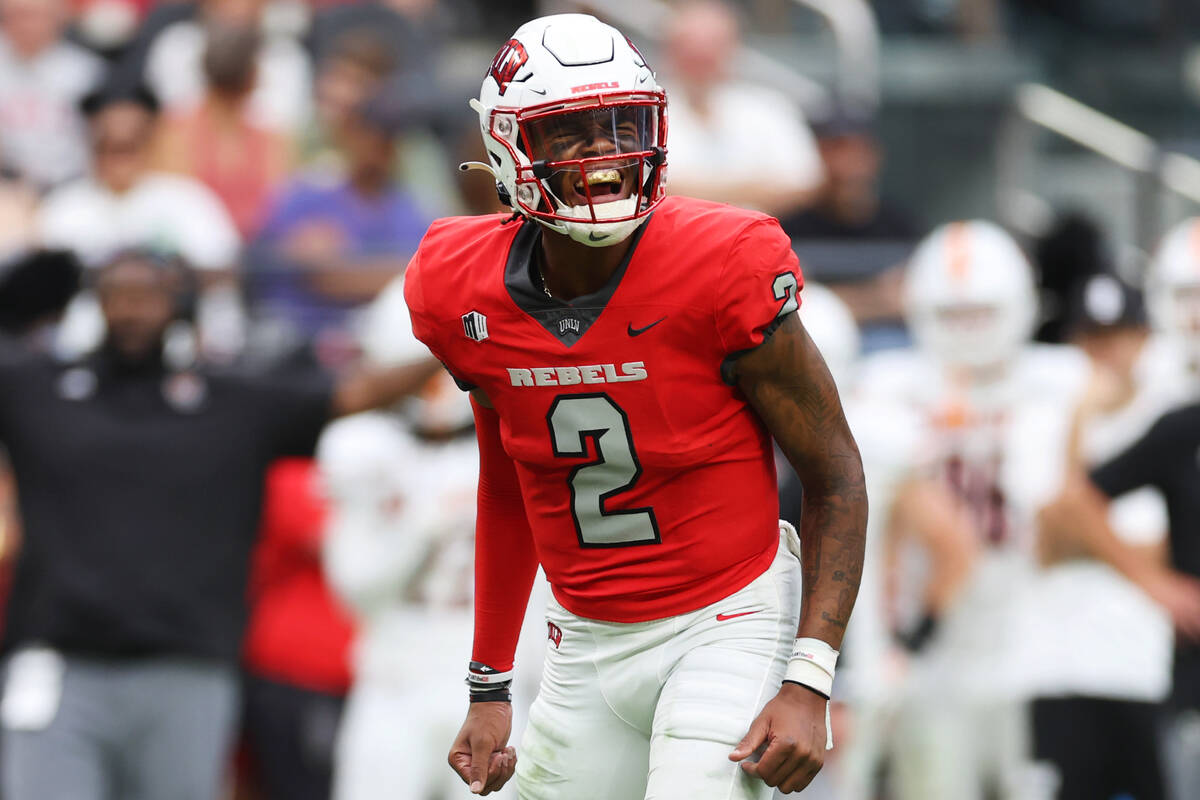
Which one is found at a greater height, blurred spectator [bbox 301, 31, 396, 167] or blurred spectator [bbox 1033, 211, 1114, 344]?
blurred spectator [bbox 301, 31, 396, 167]

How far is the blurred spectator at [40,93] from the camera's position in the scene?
28.3 feet

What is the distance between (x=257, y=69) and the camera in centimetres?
859

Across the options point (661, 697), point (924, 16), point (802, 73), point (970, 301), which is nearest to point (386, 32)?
point (802, 73)

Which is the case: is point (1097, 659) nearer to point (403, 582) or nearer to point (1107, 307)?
point (1107, 307)

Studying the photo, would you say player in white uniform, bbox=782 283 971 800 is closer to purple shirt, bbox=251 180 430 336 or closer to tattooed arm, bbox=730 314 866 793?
purple shirt, bbox=251 180 430 336

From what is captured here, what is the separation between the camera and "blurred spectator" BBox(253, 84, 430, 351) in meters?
7.78

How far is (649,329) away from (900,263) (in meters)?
5.42

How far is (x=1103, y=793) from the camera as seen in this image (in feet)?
22.7

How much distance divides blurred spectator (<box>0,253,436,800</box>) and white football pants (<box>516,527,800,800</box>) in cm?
233

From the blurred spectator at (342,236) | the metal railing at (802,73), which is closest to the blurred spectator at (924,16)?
the metal railing at (802,73)

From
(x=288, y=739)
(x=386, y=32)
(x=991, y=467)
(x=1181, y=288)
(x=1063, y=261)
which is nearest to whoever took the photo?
(x=288, y=739)

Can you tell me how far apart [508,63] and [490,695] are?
1.21 m

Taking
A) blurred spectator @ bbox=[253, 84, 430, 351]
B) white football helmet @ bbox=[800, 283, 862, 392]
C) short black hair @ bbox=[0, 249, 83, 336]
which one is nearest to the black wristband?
white football helmet @ bbox=[800, 283, 862, 392]

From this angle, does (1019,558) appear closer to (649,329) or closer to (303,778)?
(303,778)
